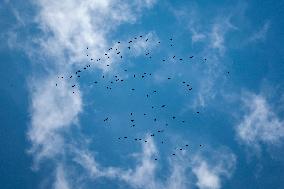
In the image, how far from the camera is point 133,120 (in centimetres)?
8469

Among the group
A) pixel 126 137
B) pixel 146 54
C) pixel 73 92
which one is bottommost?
pixel 126 137

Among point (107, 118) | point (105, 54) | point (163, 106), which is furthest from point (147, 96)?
point (105, 54)

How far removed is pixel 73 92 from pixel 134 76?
13535 millimetres

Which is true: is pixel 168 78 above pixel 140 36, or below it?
below

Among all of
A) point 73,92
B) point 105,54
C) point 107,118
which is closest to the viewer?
point 105,54

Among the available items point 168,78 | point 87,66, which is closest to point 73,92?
point 87,66

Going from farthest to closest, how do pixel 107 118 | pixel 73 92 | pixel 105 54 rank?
pixel 107 118 → pixel 73 92 → pixel 105 54

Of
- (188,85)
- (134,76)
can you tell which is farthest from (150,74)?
(188,85)

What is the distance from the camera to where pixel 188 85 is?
270 ft

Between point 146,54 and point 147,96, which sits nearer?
point 146,54

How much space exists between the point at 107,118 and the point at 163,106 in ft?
42.2

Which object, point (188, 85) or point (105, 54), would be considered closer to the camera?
point (105, 54)

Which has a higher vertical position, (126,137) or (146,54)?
(146,54)

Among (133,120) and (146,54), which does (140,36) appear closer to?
(146,54)
